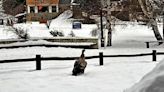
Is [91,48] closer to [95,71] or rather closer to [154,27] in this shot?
[154,27]

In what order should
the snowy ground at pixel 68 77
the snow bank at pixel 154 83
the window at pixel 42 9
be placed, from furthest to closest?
the window at pixel 42 9 < the snowy ground at pixel 68 77 < the snow bank at pixel 154 83

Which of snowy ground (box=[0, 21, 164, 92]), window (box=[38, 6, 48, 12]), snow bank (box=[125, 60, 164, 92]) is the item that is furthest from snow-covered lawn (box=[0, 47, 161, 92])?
window (box=[38, 6, 48, 12])

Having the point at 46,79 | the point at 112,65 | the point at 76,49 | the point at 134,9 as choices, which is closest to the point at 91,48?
the point at 76,49

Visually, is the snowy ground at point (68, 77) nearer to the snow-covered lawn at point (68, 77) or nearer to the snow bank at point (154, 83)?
the snow-covered lawn at point (68, 77)

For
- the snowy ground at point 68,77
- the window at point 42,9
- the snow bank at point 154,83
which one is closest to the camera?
the snow bank at point 154,83

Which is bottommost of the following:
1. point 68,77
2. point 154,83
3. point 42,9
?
point 68,77

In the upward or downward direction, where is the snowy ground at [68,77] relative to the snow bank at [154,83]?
downward

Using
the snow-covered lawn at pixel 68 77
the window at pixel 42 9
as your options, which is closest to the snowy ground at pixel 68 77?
the snow-covered lawn at pixel 68 77

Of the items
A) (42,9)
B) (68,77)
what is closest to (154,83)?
(68,77)

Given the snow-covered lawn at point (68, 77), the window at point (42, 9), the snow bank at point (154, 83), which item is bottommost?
the snow-covered lawn at point (68, 77)

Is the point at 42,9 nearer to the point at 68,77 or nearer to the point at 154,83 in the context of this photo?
the point at 68,77

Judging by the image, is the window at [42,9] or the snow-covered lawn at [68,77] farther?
the window at [42,9]

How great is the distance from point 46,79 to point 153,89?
8.65m

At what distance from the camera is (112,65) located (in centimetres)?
1609
